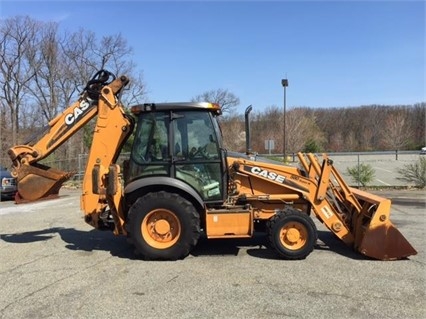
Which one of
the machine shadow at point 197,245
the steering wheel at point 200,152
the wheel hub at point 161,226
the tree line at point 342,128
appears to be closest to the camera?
the wheel hub at point 161,226

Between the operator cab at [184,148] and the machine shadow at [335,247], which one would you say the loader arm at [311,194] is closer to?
the machine shadow at [335,247]

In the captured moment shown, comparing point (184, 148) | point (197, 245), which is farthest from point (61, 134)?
point (197, 245)

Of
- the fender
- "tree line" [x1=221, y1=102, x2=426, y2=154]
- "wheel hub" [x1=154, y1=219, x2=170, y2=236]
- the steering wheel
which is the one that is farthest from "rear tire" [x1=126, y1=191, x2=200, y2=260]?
"tree line" [x1=221, y1=102, x2=426, y2=154]

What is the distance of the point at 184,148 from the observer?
23.1ft

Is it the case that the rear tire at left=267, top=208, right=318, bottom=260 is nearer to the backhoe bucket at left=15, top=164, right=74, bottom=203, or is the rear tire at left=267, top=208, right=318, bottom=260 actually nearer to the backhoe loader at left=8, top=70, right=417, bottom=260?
the backhoe loader at left=8, top=70, right=417, bottom=260

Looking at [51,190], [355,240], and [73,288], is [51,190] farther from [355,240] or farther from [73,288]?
[355,240]

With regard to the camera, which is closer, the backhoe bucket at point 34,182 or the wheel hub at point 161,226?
the wheel hub at point 161,226

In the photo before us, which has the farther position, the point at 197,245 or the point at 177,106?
the point at 197,245

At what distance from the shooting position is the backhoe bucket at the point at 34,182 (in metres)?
7.70

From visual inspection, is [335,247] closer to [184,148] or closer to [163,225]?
[163,225]

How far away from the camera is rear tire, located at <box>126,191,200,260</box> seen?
6805 millimetres

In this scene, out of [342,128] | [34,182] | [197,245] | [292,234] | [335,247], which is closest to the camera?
[292,234]

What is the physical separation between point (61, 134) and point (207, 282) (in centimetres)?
383

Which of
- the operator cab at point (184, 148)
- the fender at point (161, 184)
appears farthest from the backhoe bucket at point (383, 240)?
the fender at point (161, 184)
